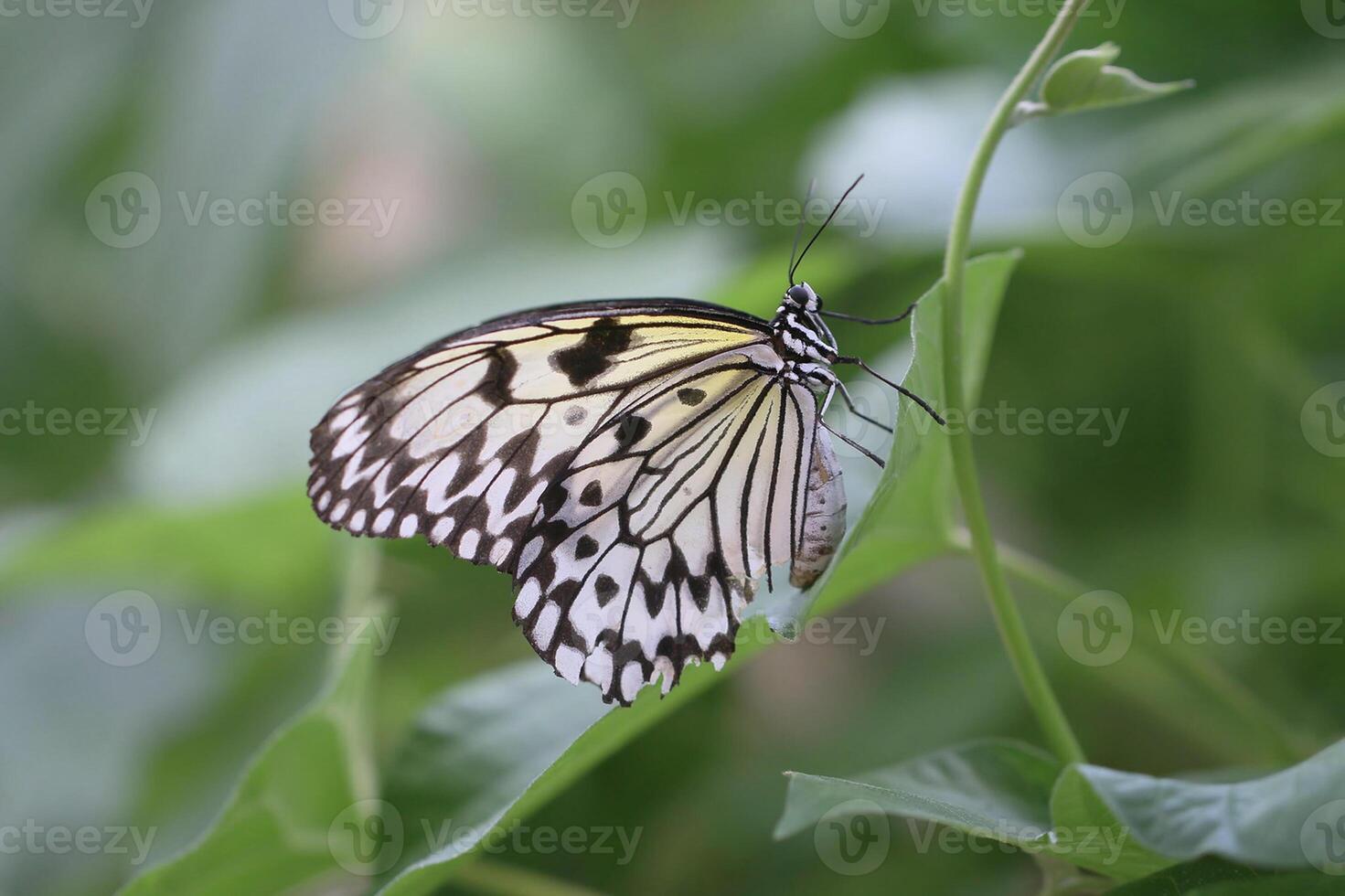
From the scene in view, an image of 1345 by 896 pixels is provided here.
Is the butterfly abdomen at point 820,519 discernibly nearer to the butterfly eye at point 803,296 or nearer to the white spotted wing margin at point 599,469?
the white spotted wing margin at point 599,469

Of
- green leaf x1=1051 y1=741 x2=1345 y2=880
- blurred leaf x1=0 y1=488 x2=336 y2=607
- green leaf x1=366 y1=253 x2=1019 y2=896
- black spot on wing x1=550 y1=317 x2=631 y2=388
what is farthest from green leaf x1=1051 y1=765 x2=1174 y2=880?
blurred leaf x1=0 y1=488 x2=336 y2=607

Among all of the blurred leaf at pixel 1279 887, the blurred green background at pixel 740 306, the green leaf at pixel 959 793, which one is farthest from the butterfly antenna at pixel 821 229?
the blurred leaf at pixel 1279 887

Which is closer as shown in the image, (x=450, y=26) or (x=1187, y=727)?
(x=1187, y=727)

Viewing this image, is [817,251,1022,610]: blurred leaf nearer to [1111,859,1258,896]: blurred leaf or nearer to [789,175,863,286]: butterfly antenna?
[789,175,863,286]: butterfly antenna

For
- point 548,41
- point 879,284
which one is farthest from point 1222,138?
point 548,41

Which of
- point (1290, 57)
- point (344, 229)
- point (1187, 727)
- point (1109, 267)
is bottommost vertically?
point (1187, 727)

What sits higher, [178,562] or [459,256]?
[459,256]

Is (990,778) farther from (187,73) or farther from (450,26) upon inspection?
(450,26)

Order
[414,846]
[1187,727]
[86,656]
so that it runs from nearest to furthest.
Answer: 1. [414,846]
2. [1187,727]
3. [86,656]

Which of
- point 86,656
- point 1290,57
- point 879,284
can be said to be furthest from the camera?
point 86,656
